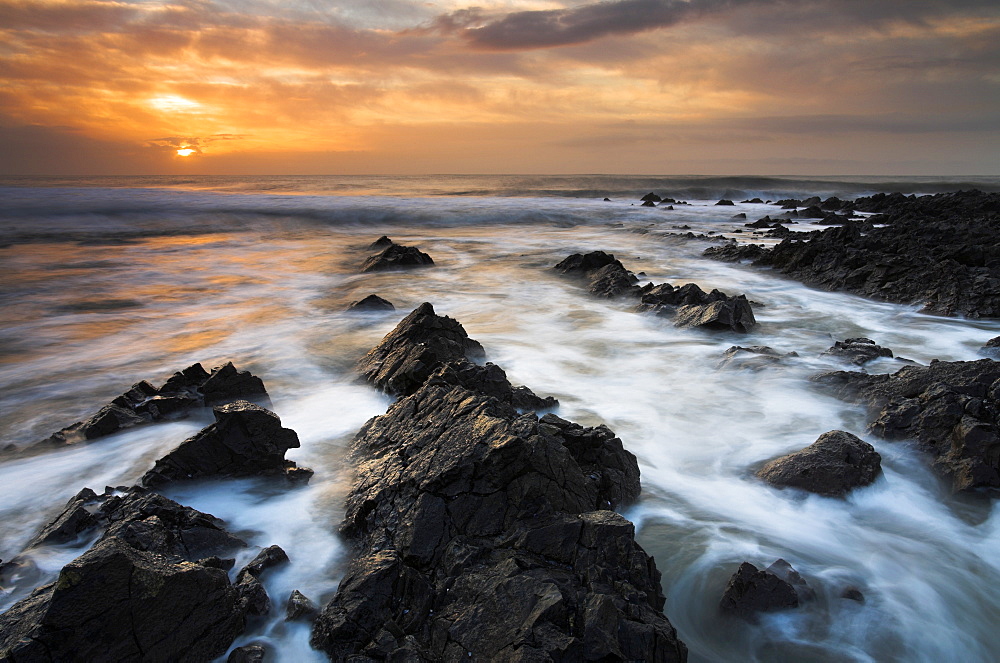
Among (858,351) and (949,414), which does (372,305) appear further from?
(949,414)

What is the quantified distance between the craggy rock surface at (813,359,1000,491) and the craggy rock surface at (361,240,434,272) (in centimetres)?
1317

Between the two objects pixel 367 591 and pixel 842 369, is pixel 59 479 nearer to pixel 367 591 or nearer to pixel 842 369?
pixel 367 591

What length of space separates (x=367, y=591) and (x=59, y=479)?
373 cm

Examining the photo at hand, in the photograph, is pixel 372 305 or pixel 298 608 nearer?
pixel 298 608

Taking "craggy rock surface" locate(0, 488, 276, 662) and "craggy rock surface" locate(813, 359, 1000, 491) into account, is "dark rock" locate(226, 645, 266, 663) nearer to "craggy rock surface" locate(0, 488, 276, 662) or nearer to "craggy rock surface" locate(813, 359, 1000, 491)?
"craggy rock surface" locate(0, 488, 276, 662)

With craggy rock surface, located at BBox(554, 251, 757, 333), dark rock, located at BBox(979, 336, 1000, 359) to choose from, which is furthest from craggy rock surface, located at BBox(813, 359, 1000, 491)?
craggy rock surface, located at BBox(554, 251, 757, 333)

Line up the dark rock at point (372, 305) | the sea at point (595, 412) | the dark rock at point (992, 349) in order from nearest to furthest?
the sea at point (595, 412), the dark rock at point (992, 349), the dark rock at point (372, 305)

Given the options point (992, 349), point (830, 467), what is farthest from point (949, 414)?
point (992, 349)

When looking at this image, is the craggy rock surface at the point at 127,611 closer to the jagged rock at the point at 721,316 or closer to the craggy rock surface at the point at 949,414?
the craggy rock surface at the point at 949,414

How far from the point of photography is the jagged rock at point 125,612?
2.65m

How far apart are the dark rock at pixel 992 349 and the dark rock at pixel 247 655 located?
31.4 ft

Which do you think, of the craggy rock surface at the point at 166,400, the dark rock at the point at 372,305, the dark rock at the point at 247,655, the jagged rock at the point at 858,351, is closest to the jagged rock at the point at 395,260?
the dark rock at the point at 372,305

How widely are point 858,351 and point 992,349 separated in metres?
2.02

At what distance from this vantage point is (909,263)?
496 inches
